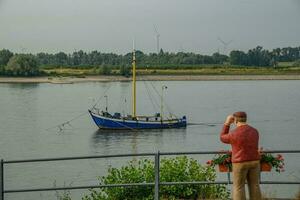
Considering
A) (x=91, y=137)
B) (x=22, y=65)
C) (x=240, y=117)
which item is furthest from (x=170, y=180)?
(x=22, y=65)

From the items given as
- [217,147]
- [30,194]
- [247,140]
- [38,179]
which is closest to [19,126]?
[217,147]

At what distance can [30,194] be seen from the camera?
23656 mm

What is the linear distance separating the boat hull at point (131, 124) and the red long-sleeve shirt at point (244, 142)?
59821 mm

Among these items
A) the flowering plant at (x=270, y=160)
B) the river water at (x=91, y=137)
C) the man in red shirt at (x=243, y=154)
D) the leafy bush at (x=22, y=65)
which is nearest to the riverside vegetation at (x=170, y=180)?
the flowering plant at (x=270, y=160)

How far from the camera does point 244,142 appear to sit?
23.6 ft

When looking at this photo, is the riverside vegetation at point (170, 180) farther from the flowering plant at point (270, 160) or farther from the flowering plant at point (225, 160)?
the flowering plant at point (270, 160)

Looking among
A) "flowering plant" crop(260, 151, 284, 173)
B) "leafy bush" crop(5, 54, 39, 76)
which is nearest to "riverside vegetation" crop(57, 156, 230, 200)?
"flowering plant" crop(260, 151, 284, 173)

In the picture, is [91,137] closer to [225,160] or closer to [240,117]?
[225,160]

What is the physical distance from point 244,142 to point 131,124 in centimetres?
6007

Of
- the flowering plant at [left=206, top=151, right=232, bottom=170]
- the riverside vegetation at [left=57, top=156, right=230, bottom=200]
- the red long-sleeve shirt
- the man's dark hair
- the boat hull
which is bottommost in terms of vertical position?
the boat hull

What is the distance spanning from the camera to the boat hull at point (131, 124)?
67.2 m

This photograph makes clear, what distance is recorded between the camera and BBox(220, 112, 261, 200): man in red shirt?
23.6ft

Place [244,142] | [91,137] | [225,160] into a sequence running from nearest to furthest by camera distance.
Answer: [244,142]
[225,160]
[91,137]

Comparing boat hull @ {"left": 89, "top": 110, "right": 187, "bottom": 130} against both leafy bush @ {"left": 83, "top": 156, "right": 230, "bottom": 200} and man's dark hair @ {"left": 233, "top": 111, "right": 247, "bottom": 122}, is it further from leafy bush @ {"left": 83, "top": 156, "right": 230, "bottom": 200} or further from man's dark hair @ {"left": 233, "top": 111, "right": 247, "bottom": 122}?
man's dark hair @ {"left": 233, "top": 111, "right": 247, "bottom": 122}
